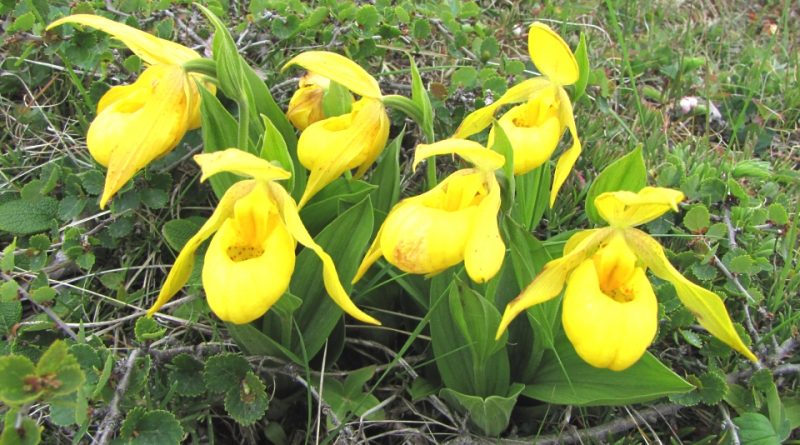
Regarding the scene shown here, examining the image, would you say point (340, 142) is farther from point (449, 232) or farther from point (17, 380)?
point (17, 380)

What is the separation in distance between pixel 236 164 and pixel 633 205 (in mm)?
675

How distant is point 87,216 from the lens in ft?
5.96

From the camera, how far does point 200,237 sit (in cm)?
125

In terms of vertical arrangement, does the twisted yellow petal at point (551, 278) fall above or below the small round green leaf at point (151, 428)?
above

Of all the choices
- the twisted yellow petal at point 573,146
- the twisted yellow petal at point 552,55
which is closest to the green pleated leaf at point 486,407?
the twisted yellow petal at point 573,146

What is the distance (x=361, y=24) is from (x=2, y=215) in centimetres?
107

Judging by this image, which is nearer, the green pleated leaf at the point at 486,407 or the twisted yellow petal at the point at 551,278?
the twisted yellow petal at the point at 551,278

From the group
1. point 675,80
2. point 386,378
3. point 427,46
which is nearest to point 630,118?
point 675,80

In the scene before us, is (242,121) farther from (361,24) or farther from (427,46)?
(427,46)

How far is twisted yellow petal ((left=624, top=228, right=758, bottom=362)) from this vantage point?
3.88 ft

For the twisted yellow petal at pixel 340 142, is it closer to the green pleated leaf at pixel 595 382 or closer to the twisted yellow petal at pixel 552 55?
the twisted yellow petal at pixel 552 55

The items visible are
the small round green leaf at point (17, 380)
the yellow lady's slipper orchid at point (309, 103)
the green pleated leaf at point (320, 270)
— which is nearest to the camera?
the small round green leaf at point (17, 380)

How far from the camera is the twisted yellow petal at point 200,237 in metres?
1.25

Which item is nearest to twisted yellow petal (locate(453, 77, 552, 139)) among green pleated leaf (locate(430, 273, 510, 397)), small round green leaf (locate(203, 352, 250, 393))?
green pleated leaf (locate(430, 273, 510, 397))
